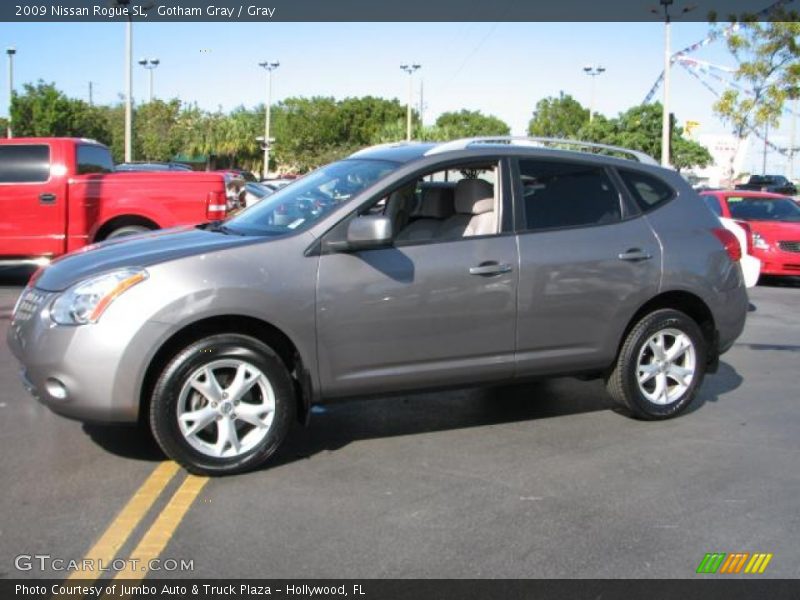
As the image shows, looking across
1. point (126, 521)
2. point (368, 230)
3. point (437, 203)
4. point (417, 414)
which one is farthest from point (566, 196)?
point (126, 521)

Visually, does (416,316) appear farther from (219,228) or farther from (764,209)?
(764,209)

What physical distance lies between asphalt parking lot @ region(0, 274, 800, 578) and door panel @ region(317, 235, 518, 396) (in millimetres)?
509

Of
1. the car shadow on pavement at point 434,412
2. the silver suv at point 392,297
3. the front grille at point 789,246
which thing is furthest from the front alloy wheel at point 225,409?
the front grille at point 789,246

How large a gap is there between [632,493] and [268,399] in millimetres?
2025

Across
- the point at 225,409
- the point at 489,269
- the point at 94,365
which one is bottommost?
the point at 225,409

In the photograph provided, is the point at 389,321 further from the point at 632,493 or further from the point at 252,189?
the point at 252,189

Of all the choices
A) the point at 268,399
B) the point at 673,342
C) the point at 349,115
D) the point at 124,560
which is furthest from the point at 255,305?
the point at 349,115

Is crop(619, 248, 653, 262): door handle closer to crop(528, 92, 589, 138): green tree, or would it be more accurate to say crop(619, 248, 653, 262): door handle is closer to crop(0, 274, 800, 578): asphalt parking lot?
crop(0, 274, 800, 578): asphalt parking lot

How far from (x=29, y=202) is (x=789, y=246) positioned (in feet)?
37.6

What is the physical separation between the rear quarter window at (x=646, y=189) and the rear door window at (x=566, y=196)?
0.15 meters

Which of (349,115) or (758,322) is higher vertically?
(349,115)

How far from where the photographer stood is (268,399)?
4660 millimetres

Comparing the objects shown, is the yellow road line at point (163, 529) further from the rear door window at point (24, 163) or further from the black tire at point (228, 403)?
the rear door window at point (24, 163)

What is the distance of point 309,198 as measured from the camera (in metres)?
5.34
